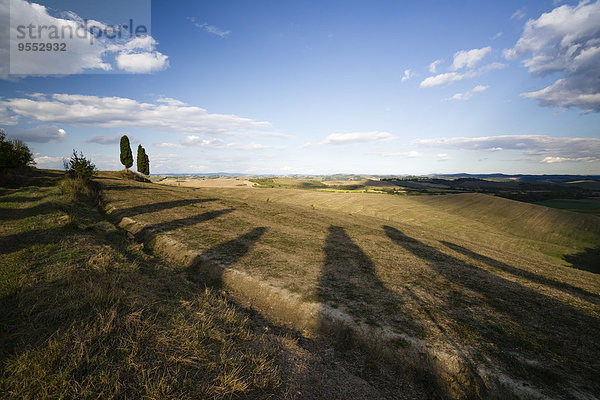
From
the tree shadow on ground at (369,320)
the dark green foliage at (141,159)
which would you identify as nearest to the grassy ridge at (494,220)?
the tree shadow on ground at (369,320)

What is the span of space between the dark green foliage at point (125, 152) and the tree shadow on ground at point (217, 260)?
6580 cm

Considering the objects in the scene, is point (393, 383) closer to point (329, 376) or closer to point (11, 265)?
point (329, 376)

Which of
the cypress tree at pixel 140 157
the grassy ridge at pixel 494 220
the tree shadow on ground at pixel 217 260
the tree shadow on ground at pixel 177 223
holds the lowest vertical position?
the grassy ridge at pixel 494 220

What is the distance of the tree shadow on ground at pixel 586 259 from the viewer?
28.2 metres

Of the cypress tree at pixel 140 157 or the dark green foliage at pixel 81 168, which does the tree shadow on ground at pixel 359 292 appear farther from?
the cypress tree at pixel 140 157

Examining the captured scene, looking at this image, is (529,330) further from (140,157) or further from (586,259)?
(140,157)

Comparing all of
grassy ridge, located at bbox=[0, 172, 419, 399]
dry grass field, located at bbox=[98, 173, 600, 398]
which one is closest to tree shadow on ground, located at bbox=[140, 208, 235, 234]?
dry grass field, located at bbox=[98, 173, 600, 398]

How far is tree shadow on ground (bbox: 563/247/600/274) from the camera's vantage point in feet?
92.5

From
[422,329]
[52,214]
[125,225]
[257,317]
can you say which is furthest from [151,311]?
[52,214]

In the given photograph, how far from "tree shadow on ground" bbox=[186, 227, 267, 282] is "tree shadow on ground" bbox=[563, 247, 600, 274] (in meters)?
40.6

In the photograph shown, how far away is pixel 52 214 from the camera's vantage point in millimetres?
12641

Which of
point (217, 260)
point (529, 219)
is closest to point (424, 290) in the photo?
point (217, 260)

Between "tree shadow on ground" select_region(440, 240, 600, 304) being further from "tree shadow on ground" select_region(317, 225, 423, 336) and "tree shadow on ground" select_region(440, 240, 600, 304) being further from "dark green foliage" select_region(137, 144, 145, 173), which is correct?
"dark green foliage" select_region(137, 144, 145, 173)

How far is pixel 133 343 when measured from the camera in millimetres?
4043
